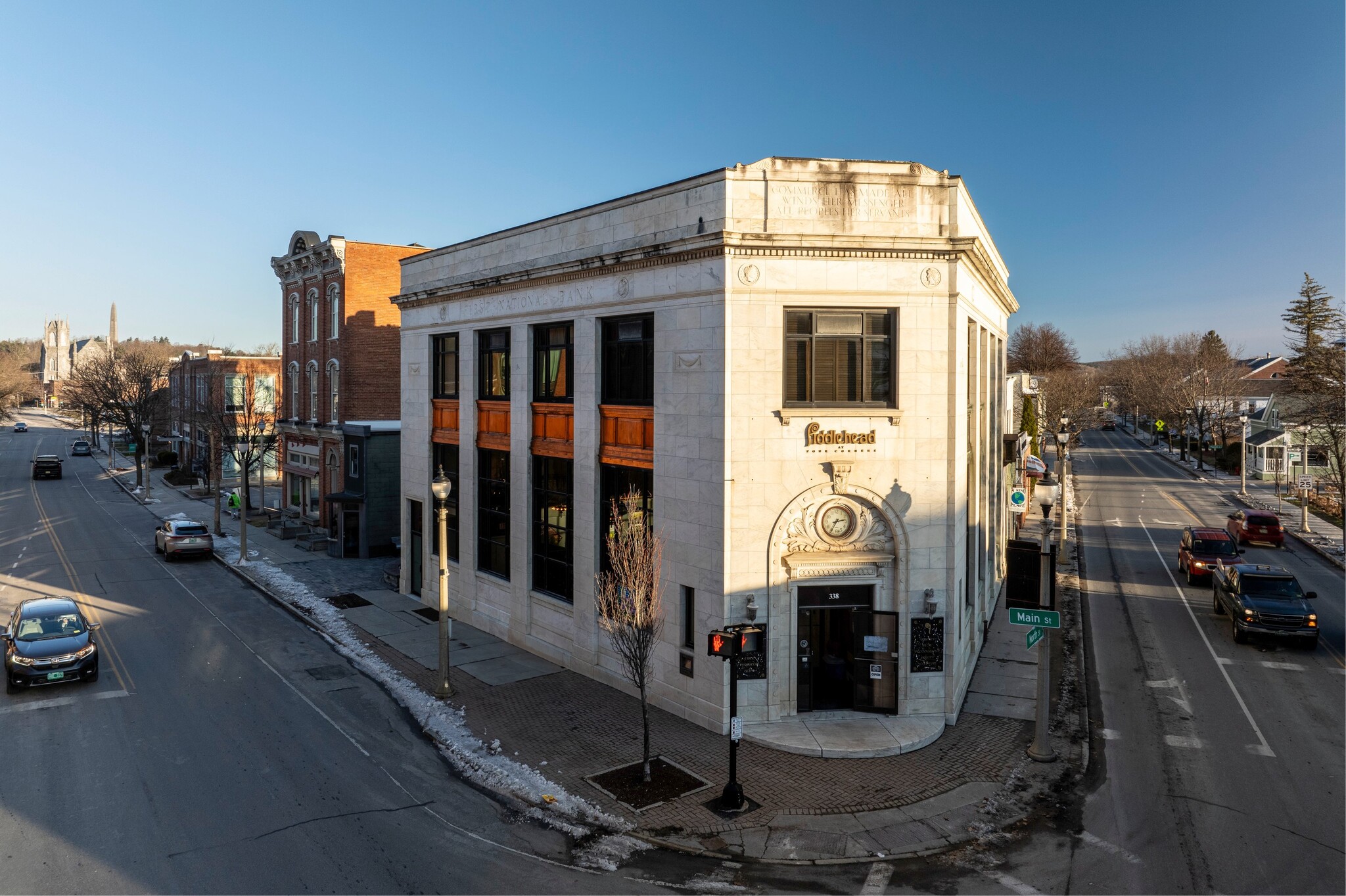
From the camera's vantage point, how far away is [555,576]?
64.8 ft

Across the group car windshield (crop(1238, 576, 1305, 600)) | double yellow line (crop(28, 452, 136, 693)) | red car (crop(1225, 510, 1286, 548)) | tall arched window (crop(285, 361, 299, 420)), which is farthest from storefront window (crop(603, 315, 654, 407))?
red car (crop(1225, 510, 1286, 548))

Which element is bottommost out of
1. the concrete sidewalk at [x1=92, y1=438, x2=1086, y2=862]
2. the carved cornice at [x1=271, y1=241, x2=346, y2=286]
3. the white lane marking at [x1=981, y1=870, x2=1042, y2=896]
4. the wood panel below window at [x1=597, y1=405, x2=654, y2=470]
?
the white lane marking at [x1=981, y1=870, x2=1042, y2=896]

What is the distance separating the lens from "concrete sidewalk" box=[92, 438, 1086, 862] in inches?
452

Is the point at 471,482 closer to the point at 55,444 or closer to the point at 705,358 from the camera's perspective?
the point at 705,358

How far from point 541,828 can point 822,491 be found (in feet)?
24.6

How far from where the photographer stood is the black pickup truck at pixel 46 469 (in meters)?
62.0

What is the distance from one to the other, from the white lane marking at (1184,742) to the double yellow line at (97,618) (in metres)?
20.7

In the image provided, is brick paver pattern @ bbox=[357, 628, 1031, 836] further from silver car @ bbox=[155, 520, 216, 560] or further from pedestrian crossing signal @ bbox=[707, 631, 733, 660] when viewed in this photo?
silver car @ bbox=[155, 520, 216, 560]

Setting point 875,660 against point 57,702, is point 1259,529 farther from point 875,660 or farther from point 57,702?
point 57,702

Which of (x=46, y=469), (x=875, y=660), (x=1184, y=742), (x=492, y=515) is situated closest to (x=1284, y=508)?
(x=1184, y=742)

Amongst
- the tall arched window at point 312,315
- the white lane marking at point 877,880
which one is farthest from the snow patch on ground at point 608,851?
the tall arched window at point 312,315

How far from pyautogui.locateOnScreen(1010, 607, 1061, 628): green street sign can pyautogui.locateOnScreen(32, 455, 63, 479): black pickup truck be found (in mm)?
72086

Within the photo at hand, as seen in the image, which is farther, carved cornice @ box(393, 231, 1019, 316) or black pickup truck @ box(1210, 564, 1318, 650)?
black pickup truck @ box(1210, 564, 1318, 650)

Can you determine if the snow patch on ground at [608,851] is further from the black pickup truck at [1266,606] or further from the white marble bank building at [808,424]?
the black pickup truck at [1266,606]
